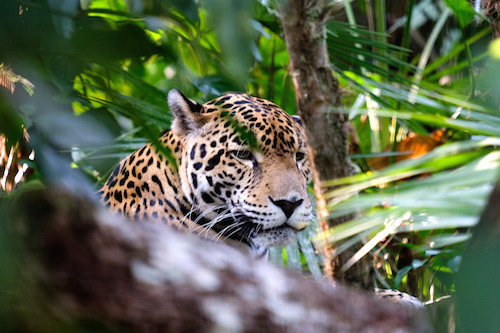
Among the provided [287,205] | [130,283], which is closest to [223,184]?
[287,205]

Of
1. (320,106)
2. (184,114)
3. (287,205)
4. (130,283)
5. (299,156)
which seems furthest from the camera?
(320,106)

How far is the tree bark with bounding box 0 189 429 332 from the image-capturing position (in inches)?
24.5

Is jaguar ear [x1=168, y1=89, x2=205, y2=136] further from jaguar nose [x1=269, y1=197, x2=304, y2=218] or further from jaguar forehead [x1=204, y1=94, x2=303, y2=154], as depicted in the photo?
jaguar nose [x1=269, y1=197, x2=304, y2=218]

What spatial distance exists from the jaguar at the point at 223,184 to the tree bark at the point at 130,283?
128 cm

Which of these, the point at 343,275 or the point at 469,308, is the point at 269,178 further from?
the point at 469,308

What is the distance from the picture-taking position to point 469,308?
0.63 meters

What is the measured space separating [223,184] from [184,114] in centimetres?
32

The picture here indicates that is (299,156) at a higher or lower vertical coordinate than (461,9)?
lower

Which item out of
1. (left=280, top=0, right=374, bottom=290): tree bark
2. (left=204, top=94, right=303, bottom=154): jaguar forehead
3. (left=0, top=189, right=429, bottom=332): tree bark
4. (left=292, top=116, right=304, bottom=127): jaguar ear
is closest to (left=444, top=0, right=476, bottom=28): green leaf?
(left=280, top=0, right=374, bottom=290): tree bark

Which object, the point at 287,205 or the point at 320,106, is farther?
the point at 320,106

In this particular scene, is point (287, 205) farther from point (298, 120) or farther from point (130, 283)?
point (130, 283)

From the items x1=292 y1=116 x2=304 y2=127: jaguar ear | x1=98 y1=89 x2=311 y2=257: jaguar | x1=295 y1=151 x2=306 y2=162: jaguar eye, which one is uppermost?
x1=292 y1=116 x2=304 y2=127: jaguar ear

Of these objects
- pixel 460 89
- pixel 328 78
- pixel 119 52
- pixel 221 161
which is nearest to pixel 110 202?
pixel 221 161

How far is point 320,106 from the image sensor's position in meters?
2.38
